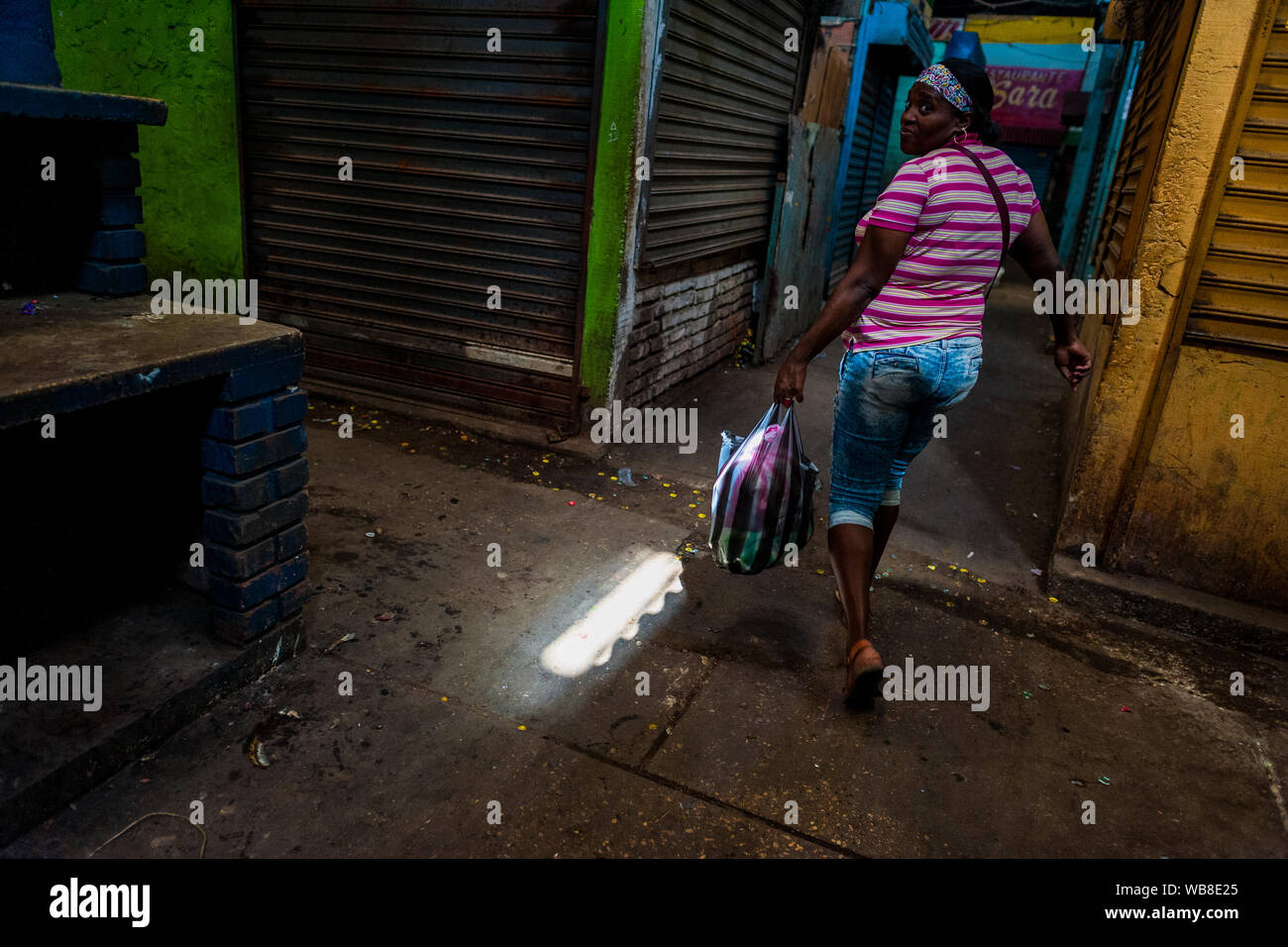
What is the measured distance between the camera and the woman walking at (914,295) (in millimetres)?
2717

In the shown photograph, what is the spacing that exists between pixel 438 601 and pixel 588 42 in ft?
10.7

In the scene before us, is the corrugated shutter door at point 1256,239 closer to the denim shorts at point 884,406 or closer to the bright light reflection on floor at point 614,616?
the denim shorts at point 884,406

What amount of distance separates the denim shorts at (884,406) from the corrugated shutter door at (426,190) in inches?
97.7

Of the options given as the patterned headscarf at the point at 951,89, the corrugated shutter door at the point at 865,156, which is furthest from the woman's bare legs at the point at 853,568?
the corrugated shutter door at the point at 865,156

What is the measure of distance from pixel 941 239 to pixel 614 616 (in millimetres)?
1921

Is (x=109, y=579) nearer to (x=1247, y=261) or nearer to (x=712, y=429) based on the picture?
(x=712, y=429)

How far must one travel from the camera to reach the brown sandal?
288cm

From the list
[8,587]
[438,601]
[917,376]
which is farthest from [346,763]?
[917,376]

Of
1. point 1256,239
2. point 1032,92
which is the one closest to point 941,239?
point 1256,239

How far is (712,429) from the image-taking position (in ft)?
19.8

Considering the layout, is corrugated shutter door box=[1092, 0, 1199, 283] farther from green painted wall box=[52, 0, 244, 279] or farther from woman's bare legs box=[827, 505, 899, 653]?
green painted wall box=[52, 0, 244, 279]

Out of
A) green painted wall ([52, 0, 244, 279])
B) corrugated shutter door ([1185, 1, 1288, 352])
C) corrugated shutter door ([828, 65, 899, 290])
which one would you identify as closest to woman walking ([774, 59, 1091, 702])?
corrugated shutter door ([1185, 1, 1288, 352])

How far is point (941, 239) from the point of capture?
274 centimetres

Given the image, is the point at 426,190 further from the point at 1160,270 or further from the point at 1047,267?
the point at 1160,270
